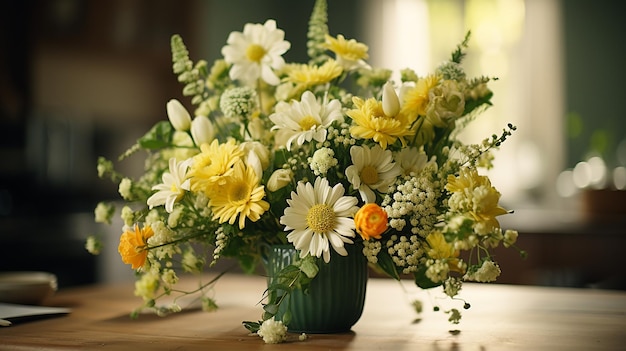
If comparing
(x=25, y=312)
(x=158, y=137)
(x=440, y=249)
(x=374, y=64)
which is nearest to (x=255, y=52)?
(x=158, y=137)

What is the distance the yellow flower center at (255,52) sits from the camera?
1274 millimetres

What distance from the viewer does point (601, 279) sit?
3.29 meters

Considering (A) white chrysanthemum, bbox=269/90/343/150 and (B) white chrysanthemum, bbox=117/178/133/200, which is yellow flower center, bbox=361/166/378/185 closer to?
(A) white chrysanthemum, bbox=269/90/343/150

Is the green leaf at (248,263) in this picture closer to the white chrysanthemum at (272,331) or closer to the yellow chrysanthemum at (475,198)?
the white chrysanthemum at (272,331)

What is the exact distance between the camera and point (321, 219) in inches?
42.8

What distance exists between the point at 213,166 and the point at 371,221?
0.24 metres

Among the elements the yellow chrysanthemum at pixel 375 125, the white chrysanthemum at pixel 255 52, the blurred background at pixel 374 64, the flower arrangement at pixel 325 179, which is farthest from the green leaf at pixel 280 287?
the blurred background at pixel 374 64

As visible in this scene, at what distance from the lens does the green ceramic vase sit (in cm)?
118

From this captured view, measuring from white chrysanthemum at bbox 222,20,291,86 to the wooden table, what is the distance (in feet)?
1.34

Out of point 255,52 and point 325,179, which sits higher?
point 255,52

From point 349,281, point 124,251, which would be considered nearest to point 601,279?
point 349,281

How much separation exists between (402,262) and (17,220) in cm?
262

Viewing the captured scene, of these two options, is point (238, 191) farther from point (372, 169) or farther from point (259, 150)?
point (372, 169)

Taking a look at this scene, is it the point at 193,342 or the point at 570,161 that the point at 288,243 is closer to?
the point at 193,342
